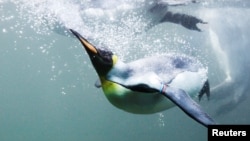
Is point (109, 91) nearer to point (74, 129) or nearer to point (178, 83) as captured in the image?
point (178, 83)

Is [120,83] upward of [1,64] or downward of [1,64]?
upward

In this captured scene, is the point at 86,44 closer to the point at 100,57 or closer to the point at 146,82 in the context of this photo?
the point at 100,57

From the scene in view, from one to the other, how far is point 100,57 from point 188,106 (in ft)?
2.15

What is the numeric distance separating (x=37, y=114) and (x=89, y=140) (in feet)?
38.2

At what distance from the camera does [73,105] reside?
57.7 m

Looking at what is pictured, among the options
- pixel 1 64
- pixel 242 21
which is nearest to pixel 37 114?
pixel 1 64

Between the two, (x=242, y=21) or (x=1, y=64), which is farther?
(x=1, y=64)

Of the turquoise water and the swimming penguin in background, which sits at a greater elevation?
the swimming penguin in background

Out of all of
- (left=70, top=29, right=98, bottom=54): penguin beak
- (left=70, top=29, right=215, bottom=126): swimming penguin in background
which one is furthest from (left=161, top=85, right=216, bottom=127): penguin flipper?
(left=70, top=29, right=98, bottom=54): penguin beak

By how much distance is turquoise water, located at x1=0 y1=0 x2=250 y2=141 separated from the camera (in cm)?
1155

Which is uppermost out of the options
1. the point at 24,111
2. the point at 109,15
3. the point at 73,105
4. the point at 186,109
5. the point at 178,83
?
the point at 186,109

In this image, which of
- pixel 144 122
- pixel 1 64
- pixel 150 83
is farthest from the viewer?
pixel 144 122

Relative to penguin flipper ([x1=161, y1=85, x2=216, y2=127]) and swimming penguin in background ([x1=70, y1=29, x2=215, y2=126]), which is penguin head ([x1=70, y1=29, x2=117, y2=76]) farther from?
penguin flipper ([x1=161, y1=85, x2=216, y2=127])

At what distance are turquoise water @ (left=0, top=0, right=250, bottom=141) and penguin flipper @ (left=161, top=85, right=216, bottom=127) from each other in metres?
0.55
